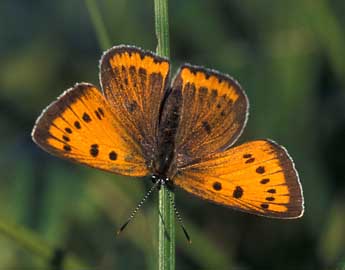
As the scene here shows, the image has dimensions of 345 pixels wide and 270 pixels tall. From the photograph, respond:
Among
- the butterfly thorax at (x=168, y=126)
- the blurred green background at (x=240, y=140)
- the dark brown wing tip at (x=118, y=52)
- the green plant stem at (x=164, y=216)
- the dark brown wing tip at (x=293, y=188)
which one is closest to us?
the green plant stem at (x=164, y=216)

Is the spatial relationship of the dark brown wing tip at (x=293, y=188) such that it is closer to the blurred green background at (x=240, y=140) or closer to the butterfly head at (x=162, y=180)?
the butterfly head at (x=162, y=180)

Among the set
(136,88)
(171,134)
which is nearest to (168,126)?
(171,134)

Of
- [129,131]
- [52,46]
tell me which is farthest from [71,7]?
[129,131]

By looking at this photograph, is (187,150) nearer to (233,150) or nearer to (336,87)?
(233,150)

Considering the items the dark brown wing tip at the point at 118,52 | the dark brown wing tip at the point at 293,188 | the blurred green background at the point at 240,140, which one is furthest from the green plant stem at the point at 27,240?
the dark brown wing tip at the point at 293,188

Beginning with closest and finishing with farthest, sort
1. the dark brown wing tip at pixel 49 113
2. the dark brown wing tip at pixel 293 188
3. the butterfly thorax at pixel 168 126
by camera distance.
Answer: the dark brown wing tip at pixel 293 188, the dark brown wing tip at pixel 49 113, the butterfly thorax at pixel 168 126

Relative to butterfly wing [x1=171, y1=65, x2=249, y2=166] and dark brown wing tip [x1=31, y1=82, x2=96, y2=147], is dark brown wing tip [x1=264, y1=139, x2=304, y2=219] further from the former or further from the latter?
dark brown wing tip [x1=31, y1=82, x2=96, y2=147]

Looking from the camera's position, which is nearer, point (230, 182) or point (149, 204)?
point (230, 182)
